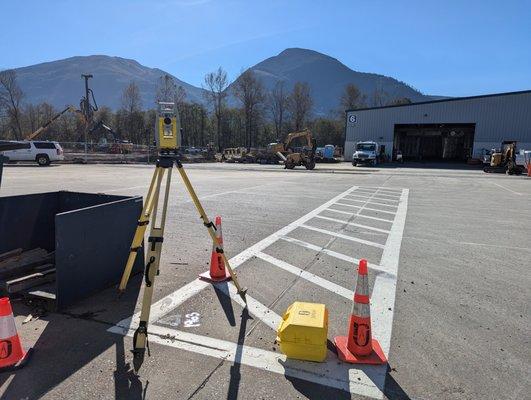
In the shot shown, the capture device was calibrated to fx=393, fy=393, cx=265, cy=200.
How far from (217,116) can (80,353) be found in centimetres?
7999

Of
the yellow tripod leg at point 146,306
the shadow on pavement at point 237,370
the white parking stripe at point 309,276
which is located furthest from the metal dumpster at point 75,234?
the white parking stripe at point 309,276

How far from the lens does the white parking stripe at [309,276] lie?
197 inches

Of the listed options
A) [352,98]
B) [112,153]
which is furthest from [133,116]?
[352,98]

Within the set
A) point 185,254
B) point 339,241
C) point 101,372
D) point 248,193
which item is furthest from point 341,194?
point 101,372

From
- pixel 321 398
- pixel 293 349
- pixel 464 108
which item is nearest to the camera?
pixel 321 398

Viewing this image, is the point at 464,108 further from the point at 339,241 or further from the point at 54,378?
the point at 54,378

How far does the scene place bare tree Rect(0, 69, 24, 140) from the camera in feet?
227

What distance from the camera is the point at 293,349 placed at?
3406 millimetres

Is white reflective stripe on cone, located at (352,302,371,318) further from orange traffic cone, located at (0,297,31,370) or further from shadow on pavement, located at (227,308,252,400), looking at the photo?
orange traffic cone, located at (0,297,31,370)

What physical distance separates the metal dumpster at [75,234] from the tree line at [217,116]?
65912 millimetres

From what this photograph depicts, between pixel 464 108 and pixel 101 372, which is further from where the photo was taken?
pixel 464 108

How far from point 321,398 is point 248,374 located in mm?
618

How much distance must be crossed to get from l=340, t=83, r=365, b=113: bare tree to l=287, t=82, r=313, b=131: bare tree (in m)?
8.68

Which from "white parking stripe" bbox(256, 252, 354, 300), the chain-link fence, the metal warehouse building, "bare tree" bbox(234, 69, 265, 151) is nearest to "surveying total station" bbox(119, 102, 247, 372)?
"white parking stripe" bbox(256, 252, 354, 300)
